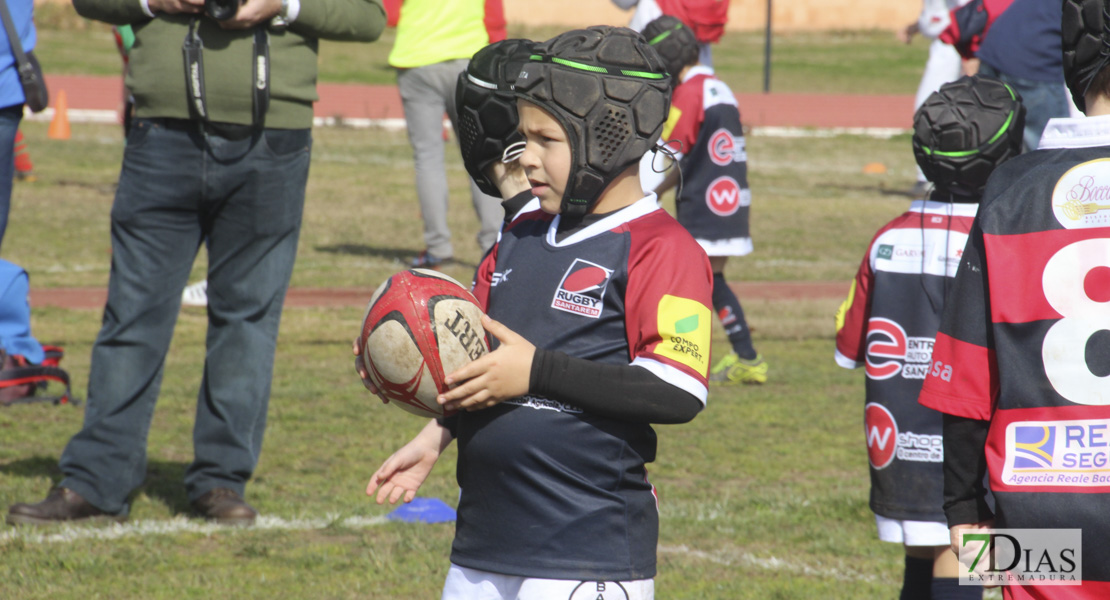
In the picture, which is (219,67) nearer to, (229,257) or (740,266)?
(229,257)

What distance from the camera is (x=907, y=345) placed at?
4.16 meters

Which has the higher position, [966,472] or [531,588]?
[966,472]

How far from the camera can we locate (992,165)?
13.6 ft

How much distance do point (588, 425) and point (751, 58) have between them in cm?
4431

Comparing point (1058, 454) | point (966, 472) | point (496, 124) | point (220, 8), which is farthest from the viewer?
point (220, 8)

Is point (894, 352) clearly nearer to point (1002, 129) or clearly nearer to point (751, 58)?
point (1002, 129)

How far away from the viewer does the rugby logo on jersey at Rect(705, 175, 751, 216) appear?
7992 millimetres

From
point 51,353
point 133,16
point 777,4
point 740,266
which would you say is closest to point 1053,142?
point 133,16

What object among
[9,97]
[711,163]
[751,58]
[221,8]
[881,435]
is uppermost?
[221,8]

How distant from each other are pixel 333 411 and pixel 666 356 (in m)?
4.67

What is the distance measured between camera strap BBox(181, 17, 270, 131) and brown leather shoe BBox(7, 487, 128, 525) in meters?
1.65

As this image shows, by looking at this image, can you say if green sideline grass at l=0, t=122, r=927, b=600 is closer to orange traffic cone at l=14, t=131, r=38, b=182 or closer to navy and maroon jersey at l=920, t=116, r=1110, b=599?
navy and maroon jersey at l=920, t=116, r=1110, b=599

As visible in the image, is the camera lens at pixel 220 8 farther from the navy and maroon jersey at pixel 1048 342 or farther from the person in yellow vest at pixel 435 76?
the person in yellow vest at pixel 435 76

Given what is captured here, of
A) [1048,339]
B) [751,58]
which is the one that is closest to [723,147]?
[1048,339]
